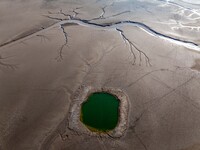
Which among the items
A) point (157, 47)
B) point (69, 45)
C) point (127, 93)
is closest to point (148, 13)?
point (157, 47)

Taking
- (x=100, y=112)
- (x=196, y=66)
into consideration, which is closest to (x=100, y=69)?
(x=100, y=112)

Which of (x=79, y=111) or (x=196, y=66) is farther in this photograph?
(x=196, y=66)

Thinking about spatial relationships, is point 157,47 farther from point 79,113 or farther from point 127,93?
point 79,113

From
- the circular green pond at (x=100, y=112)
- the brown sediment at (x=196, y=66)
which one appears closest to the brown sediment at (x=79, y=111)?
the circular green pond at (x=100, y=112)

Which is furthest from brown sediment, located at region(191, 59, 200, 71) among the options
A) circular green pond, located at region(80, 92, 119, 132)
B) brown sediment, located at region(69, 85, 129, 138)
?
circular green pond, located at region(80, 92, 119, 132)

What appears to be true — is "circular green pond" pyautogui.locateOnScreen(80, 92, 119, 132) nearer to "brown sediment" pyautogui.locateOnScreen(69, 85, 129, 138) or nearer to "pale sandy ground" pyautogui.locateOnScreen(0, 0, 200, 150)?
"brown sediment" pyautogui.locateOnScreen(69, 85, 129, 138)

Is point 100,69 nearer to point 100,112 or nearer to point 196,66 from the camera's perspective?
point 100,112
